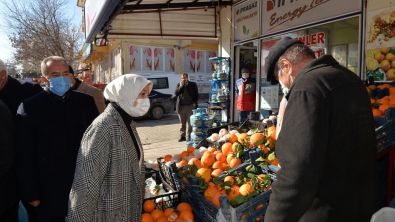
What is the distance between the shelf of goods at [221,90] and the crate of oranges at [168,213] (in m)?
5.87

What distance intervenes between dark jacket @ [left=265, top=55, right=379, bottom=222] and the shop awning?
580 cm

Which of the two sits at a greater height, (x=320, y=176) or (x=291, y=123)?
(x=291, y=123)

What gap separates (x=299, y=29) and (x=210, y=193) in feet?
15.3

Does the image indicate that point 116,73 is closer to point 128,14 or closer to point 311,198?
point 128,14

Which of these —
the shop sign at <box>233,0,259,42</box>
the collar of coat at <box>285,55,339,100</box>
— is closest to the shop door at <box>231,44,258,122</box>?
the shop sign at <box>233,0,259,42</box>

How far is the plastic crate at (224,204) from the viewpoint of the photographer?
1.78 metres

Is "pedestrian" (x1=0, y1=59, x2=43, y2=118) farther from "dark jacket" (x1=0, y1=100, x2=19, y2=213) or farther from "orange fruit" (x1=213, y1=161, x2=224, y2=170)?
"orange fruit" (x1=213, y1=161, x2=224, y2=170)

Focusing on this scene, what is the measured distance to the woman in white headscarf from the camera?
180 cm

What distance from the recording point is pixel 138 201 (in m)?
2.05

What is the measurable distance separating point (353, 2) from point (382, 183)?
3.24 metres

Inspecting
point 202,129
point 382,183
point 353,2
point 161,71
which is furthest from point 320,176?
point 161,71

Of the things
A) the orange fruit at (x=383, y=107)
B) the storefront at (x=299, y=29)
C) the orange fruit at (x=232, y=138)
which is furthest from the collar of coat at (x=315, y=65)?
the storefront at (x=299, y=29)

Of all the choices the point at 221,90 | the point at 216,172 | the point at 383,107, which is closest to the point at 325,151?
the point at 216,172

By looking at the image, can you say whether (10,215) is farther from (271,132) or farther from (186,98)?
(186,98)
